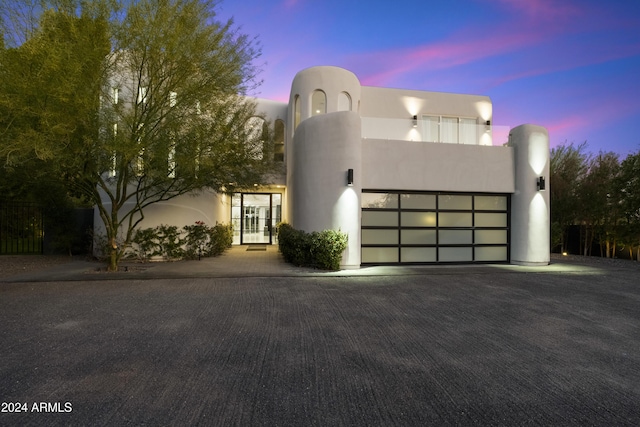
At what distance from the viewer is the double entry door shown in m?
16.6

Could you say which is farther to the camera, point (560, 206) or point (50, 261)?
point (560, 206)

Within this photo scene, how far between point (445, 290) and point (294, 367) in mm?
4562

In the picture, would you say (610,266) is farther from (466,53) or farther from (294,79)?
(294,79)

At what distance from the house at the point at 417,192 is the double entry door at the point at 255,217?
17.4 ft

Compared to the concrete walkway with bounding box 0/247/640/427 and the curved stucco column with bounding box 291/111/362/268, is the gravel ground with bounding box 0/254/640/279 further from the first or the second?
the curved stucco column with bounding box 291/111/362/268

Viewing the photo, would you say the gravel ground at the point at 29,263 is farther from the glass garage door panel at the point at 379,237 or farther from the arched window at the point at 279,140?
the arched window at the point at 279,140

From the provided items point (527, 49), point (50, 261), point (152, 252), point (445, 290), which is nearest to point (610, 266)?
point (445, 290)

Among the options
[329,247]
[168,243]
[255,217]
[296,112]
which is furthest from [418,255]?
[255,217]

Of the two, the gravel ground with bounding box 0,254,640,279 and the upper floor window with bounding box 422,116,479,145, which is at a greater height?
the upper floor window with bounding box 422,116,479,145

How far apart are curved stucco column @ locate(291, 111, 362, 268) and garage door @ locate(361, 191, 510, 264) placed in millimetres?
848

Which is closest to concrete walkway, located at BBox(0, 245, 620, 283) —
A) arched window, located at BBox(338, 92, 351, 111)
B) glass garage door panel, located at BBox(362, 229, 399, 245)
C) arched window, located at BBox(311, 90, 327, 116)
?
glass garage door panel, located at BBox(362, 229, 399, 245)

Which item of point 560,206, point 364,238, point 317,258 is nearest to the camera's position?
point 317,258

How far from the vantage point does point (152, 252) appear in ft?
34.5

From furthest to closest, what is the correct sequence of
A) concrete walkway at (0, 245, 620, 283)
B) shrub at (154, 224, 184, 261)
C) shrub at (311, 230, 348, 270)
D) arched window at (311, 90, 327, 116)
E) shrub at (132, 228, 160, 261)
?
arched window at (311, 90, 327, 116)
shrub at (154, 224, 184, 261)
shrub at (132, 228, 160, 261)
shrub at (311, 230, 348, 270)
concrete walkway at (0, 245, 620, 283)
